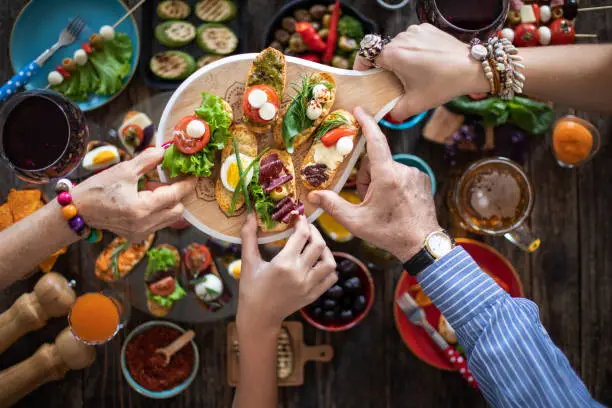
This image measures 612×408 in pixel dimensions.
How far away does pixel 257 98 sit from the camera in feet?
6.68

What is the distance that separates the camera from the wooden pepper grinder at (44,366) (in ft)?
8.03

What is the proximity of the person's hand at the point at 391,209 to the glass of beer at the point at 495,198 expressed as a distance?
56 cm

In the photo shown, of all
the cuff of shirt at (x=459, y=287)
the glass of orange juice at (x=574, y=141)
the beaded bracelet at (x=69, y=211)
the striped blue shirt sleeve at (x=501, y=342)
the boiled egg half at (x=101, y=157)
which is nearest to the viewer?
the striped blue shirt sleeve at (x=501, y=342)

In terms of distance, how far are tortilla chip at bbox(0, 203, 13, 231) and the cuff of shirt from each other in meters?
1.97

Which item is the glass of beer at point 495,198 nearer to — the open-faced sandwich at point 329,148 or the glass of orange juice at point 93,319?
the open-faced sandwich at point 329,148

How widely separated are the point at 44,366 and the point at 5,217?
29.3 inches

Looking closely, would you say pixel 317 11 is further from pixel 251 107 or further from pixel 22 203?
pixel 22 203

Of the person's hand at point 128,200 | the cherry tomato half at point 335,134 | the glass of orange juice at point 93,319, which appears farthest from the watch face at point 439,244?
the glass of orange juice at point 93,319

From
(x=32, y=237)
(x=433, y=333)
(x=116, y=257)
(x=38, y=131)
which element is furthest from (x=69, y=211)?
(x=433, y=333)

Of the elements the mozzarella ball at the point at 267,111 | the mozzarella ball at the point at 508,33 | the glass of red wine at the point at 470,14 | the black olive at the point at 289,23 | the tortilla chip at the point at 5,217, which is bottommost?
the tortilla chip at the point at 5,217

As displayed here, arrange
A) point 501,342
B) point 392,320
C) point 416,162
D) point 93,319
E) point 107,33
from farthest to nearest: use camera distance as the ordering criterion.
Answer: point 392,320, point 416,162, point 107,33, point 93,319, point 501,342

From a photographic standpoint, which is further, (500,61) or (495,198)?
(495,198)

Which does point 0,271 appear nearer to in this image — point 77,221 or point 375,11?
point 77,221

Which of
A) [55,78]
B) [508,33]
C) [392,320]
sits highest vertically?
[55,78]
